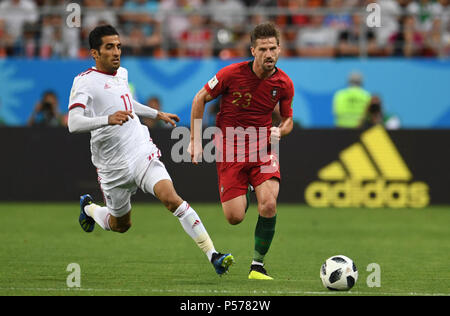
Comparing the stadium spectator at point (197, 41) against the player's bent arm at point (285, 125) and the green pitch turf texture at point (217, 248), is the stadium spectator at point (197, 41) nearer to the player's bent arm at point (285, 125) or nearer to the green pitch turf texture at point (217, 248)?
the green pitch turf texture at point (217, 248)

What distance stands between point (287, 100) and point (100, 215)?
8.00 feet

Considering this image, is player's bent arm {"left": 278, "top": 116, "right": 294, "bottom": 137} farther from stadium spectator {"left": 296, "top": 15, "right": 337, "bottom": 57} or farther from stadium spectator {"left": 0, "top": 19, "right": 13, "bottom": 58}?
stadium spectator {"left": 0, "top": 19, "right": 13, "bottom": 58}

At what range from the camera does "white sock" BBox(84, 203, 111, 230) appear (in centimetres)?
947

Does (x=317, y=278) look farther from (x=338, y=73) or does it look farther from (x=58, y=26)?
(x=58, y=26)

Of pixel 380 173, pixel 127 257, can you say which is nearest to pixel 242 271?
pixel 127 257

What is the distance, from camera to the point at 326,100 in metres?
19.0

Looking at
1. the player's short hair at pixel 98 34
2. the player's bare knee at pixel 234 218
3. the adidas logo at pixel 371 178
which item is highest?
the player's short hair at pixel 98 34

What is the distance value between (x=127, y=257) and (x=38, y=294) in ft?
9.96

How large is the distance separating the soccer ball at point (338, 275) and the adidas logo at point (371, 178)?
8.72 metres

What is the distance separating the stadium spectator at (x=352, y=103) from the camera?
17578 millimetres

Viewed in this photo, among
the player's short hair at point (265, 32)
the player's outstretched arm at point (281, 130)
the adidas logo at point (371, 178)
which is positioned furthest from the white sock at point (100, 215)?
the adidas logo at point (371, 178)

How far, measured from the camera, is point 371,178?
16172 mm

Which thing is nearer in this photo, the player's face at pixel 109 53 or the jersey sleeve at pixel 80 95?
the jersey sleeve at pixel 80 95

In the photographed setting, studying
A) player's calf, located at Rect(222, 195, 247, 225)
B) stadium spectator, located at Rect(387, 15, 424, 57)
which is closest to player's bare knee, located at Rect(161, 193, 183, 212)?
player's calf, located at Rect(222, 195, 247, 225)
